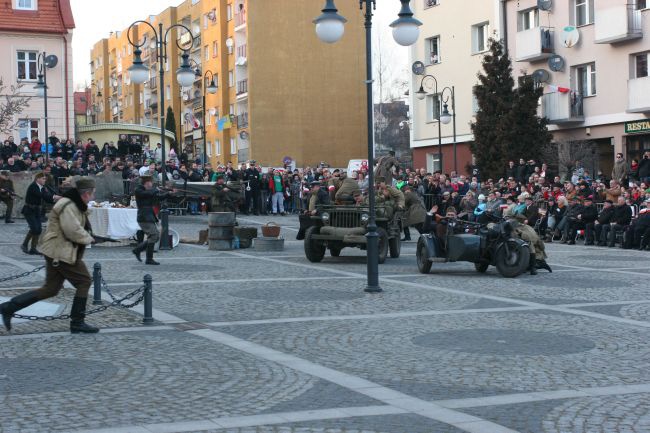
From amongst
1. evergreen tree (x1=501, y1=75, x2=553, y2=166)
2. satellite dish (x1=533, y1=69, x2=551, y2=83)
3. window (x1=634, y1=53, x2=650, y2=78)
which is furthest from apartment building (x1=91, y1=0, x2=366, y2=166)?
window (x1=634, y1=53, x2=650, y2=78)

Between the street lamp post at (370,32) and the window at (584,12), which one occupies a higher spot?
the window at (584,12)

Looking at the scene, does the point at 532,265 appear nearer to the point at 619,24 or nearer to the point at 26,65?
the point at 619,24

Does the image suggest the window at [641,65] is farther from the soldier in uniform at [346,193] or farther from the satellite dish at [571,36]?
the soldier in uniform at [346,193]

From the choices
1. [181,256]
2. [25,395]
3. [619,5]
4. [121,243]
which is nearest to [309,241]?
[181,256]

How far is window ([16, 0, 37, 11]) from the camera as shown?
52.6 metres

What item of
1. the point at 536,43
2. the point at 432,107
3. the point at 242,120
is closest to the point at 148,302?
the point at 536,43

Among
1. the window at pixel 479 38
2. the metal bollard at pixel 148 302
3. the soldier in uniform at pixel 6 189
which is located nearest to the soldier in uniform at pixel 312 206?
the metal bollard at pixel 148 302

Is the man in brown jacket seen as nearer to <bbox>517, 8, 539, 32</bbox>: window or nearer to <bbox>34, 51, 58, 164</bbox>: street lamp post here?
<bbox>34, 51, 58, 164</bbox>: street lamp post

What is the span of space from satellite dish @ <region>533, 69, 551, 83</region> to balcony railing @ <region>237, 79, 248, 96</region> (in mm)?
31191

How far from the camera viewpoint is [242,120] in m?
70.9

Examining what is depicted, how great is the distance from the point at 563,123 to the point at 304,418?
36.4m

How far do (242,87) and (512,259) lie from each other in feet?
179

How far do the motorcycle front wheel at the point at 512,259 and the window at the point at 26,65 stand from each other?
130ft

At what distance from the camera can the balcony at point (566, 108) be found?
41000 millimetres
